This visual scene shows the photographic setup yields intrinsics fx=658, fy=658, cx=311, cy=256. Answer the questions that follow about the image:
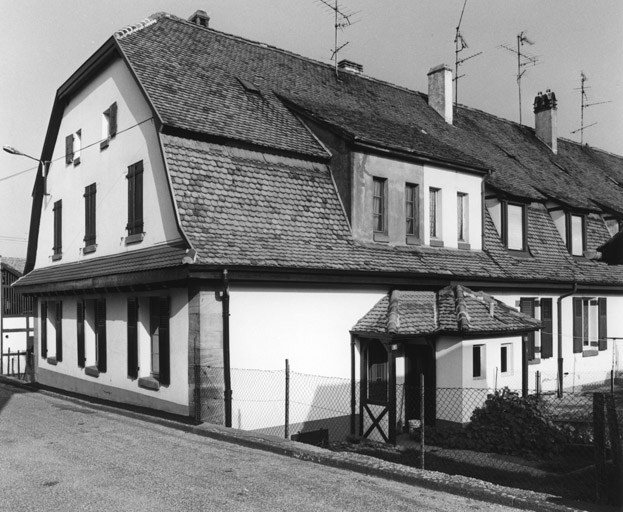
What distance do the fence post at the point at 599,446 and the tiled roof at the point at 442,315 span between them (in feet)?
20.5

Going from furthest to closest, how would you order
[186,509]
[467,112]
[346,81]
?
[467,112] → [346,81] → [186,509]

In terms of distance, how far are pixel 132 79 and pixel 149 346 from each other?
20.5 feet

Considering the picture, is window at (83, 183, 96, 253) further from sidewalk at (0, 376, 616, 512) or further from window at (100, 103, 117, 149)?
sidewalk at (0, 376, 616, 512)

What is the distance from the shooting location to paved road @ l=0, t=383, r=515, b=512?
24.7 ft

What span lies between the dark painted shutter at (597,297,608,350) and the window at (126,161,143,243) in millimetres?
15312

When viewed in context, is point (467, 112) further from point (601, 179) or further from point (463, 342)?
point (463, 342)

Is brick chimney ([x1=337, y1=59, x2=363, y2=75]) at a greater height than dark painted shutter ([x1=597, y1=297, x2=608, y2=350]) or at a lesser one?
greater

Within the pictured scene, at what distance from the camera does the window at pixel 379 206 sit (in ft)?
52.1

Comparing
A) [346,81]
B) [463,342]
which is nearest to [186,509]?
[463,342]

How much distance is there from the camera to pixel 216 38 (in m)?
19.9

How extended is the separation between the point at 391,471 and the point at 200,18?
17138mm

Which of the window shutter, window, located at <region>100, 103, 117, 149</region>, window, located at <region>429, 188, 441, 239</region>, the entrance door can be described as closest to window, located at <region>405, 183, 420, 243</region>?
window, located at <region>429, 188, 441, 239</region>

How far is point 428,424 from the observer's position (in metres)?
14.6

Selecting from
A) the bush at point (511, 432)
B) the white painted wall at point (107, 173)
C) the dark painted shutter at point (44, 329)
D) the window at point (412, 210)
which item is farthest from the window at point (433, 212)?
the dark painted shutter at point (44, 329)
